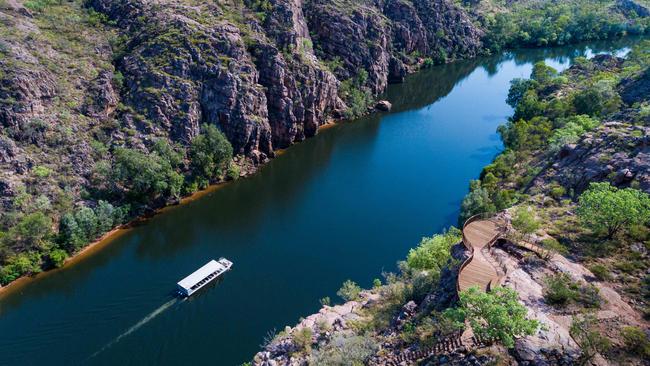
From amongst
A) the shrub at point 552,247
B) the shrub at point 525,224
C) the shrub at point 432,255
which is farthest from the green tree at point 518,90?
the shrub at point 552,247

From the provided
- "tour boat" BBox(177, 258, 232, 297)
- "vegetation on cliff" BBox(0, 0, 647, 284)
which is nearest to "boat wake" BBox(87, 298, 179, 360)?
"tour boat" BBox(177, 258, 232, 297)

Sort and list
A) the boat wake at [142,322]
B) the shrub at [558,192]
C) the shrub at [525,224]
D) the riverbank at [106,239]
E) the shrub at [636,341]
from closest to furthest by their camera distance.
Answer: the shrub at [636,341] → the shrub at [525,224] → the boat wake at [142,322] → the shrub at [558,192] → the riverbank at [106,239]

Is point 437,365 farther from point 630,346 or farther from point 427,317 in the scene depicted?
point 630,346

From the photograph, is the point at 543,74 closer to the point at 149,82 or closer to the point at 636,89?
the point at 636,89

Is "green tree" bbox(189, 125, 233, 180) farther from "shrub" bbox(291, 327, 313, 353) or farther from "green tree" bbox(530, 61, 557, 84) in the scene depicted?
"green tree" bbox(530, 61, 557, 84)

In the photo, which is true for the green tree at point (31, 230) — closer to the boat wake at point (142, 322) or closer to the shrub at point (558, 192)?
the boat wake at point (142, 322)

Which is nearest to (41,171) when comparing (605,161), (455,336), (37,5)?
(37,5)
